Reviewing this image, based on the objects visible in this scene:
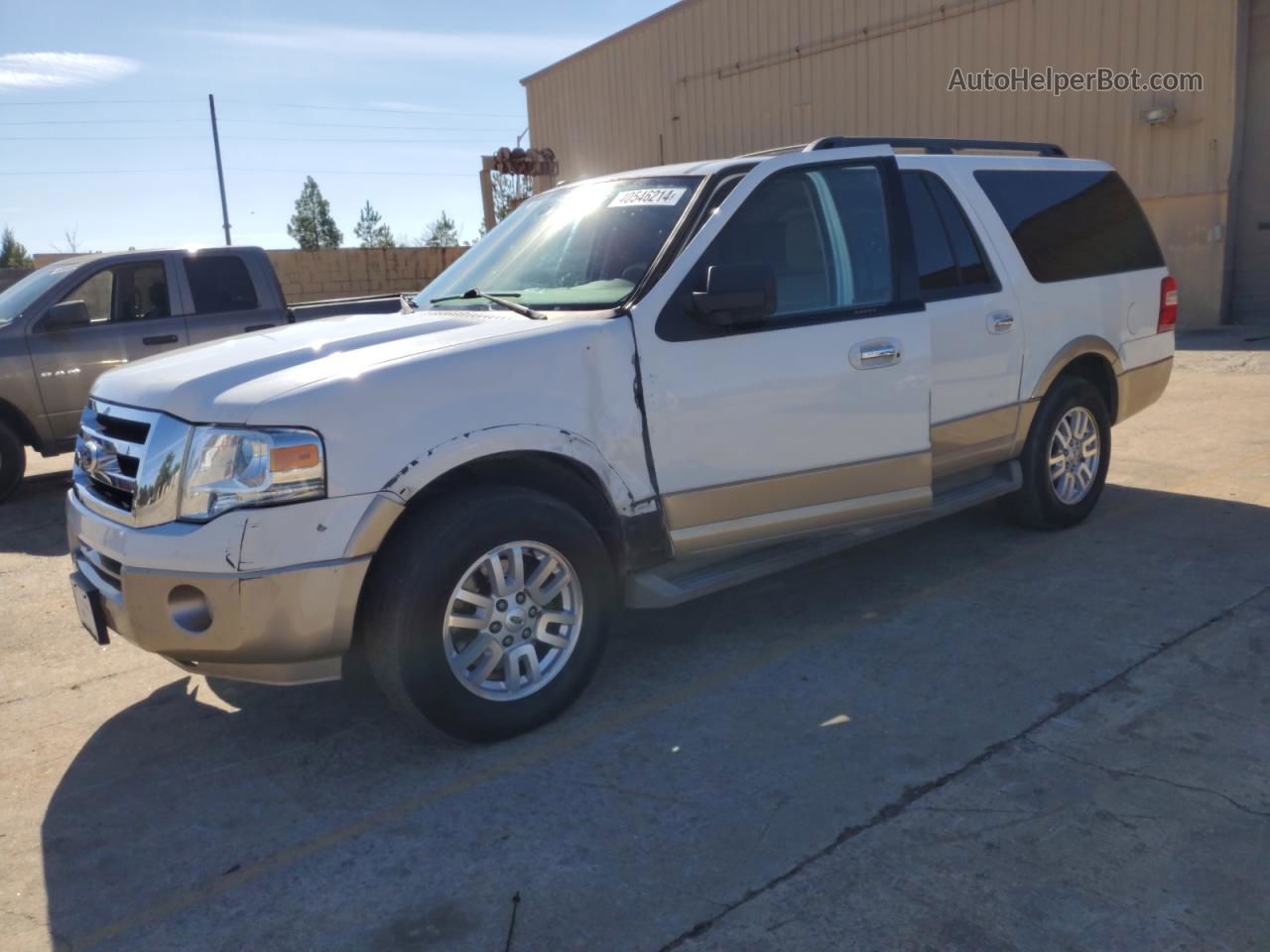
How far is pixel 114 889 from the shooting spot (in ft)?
9.73

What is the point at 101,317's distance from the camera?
870cm

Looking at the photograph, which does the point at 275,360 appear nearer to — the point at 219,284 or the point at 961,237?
the point at 961,237

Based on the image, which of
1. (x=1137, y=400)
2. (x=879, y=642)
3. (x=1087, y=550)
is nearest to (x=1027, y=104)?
(x=1137, y=400)

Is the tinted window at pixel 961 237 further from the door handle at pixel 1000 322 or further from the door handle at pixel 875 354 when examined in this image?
the door handle at pixel 875 354

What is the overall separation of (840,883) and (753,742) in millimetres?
862

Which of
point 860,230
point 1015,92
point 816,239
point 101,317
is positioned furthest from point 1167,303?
point 1015,92

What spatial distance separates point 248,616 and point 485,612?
0.76 metres

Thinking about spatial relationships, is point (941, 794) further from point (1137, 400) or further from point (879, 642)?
point (1137, 400)

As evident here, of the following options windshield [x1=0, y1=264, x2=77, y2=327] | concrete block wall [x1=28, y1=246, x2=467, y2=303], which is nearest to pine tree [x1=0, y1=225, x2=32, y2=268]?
concrete block wall [x1=28, y1=246, x2=467, y2=303]

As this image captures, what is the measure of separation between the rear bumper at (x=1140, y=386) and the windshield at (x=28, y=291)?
782cm

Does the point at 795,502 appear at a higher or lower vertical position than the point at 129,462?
lower

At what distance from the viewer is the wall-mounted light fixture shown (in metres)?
15.7

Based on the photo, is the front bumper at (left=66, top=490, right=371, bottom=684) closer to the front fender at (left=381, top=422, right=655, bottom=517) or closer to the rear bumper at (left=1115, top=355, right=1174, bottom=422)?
the front fender at (left=381, top=422, right=655, bottom=517)

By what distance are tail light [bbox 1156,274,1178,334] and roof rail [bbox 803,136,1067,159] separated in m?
1.02
